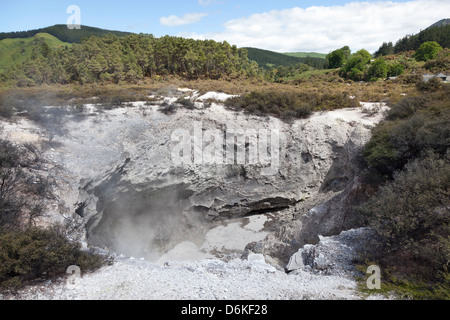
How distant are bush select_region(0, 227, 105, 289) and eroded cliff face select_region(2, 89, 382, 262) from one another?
2.13 m

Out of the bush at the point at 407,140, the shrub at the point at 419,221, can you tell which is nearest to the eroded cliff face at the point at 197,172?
the bush at the point at 407,140

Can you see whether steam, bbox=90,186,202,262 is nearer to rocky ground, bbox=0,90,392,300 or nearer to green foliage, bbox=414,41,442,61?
rocky ground, bbox=0,90,392,300

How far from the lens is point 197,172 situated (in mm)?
12781

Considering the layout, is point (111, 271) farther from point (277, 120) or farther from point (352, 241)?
point (277, 120)

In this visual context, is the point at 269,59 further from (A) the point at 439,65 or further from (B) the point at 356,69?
(A) the point at 439,65

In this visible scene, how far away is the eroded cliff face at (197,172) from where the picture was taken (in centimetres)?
1052

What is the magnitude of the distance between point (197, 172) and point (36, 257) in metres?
7.89

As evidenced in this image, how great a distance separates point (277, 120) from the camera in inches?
594

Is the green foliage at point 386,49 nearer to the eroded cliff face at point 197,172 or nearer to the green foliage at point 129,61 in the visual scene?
the green foliage at point 129,61

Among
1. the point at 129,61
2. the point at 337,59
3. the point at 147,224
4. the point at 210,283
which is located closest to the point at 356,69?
the point at 337,59

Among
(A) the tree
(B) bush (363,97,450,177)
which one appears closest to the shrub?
(B) bush (363,97,450,177)

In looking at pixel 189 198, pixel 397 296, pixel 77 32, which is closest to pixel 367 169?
pixel 397 296

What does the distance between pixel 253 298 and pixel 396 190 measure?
5.96 metres

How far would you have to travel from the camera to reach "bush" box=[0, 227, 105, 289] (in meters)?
5.38
